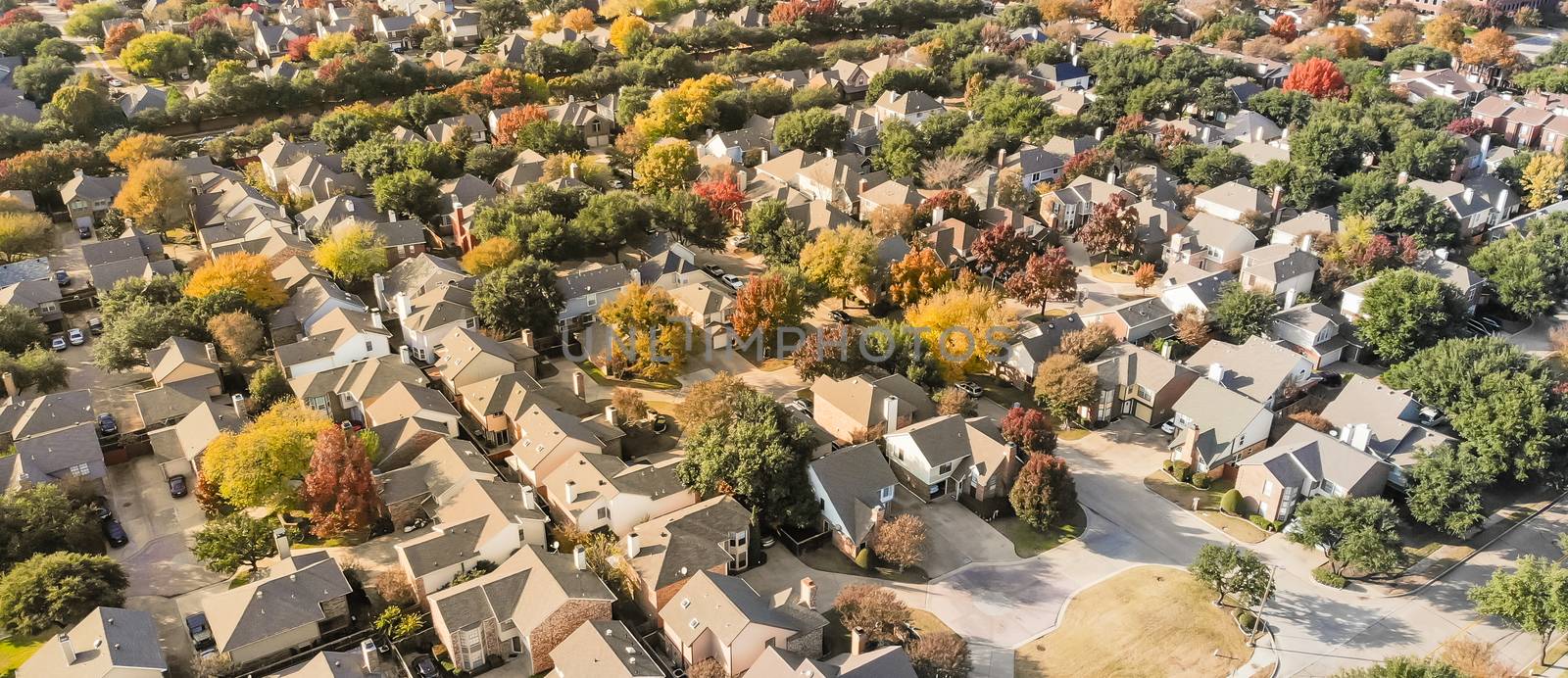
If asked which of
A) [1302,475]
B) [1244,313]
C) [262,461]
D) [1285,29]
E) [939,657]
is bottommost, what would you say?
[1285,29]

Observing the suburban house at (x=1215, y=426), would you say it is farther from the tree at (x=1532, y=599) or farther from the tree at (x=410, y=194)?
the tree at (x=410, y=194)

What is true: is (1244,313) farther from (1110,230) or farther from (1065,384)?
(1065,384)

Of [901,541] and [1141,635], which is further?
[901,541]

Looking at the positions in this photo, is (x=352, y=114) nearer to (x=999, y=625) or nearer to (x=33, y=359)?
(x=33, y=359)

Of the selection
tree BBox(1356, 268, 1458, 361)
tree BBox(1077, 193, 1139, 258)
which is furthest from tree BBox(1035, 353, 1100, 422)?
tree BBox(1077, 193, 1139, 258)

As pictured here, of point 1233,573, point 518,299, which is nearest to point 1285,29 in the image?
point 1233,573

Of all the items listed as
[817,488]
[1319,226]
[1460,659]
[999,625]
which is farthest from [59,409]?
[1319,226]
